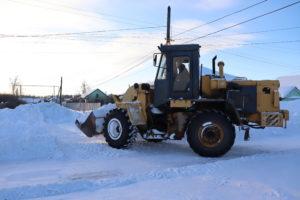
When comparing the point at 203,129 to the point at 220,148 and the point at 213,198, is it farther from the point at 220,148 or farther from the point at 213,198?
the point at 213,198

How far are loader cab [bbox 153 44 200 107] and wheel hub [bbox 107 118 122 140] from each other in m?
1.46

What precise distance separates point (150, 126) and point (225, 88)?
2.43m

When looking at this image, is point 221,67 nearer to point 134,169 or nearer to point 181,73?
point 181,73

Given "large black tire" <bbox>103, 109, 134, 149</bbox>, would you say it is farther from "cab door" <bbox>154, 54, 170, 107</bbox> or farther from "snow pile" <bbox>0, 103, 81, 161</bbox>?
"snow pile" <bbox>0, 103, 81, 161</bbox>

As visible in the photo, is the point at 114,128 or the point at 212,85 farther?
the point at 114,128

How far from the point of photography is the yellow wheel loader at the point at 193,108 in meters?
13.6

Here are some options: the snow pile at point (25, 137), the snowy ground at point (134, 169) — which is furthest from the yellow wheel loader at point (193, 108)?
the snow pile at point (25, 137)

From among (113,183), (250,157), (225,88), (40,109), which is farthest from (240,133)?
(113,183)

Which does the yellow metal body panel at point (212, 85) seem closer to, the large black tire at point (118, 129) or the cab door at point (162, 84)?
the cab door at point (162, 84)

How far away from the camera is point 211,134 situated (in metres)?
13.6

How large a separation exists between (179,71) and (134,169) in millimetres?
3898

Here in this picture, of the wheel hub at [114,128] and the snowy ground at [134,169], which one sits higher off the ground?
the wheel hub at [114,128]

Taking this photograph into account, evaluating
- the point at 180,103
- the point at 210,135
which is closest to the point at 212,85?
the point at 180,103

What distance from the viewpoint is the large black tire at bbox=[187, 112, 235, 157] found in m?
13.4
